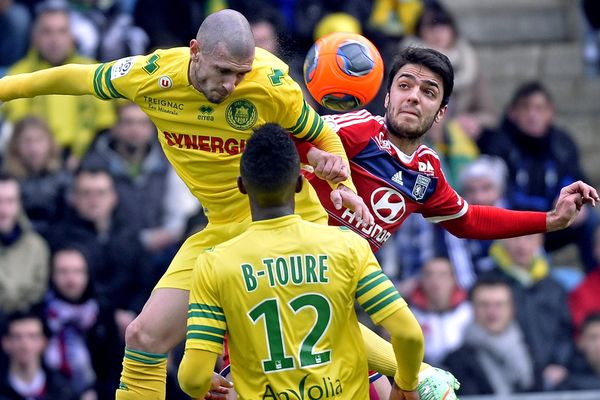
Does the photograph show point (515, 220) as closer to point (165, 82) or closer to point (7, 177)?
point (165, 82)

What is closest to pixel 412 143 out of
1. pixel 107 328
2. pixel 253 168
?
pixel 253 168

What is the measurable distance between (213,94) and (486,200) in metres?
6.20

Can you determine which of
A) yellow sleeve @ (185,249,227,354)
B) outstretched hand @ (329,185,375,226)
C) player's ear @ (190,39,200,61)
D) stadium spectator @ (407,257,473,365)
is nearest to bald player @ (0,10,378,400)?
player's ear @ (190,39,200,61)

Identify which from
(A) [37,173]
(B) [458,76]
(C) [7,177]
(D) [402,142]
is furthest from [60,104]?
(D) [402,142]

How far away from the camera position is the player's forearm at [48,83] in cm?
829

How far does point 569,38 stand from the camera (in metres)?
17.3

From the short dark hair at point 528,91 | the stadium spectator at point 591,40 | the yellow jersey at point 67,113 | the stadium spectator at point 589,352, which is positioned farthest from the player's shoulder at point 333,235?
the stadium spectator at point 591,40

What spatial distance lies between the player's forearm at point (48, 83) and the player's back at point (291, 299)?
169 centimetres

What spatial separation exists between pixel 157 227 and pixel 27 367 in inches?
68.9

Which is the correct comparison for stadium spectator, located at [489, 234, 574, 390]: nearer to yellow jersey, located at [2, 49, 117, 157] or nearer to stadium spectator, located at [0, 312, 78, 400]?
yellow jersey, located at [2, 49, 117, 157]

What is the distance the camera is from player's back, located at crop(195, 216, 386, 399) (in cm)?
703

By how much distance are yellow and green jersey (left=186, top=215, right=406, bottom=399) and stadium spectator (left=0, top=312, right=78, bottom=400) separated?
5.57 m

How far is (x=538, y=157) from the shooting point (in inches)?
575

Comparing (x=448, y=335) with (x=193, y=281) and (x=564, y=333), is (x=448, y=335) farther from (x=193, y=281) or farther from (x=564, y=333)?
(x=193, y=281)
